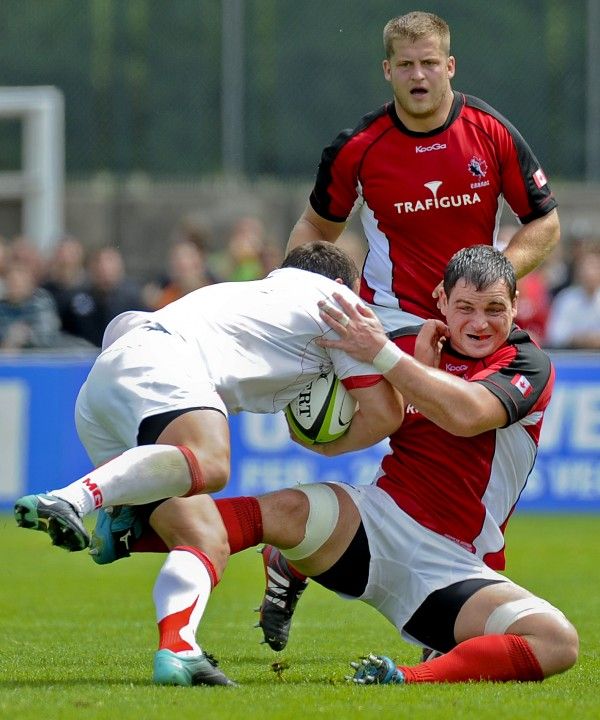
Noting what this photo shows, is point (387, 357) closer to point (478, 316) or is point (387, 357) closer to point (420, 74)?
point (478, 316)

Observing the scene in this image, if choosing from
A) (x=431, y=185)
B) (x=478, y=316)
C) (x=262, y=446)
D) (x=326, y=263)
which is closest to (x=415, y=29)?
(x=431, y=185)

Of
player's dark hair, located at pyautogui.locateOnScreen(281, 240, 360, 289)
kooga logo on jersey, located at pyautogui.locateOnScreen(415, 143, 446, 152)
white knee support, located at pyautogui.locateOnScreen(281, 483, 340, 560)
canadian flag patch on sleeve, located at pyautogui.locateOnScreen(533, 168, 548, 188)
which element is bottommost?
white knee support, located at pyautogui.locateOnScreen(281, 483, 340, 560)

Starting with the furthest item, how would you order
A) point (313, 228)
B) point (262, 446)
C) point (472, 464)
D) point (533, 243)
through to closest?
1. point (262, 446)
2. point (313, 228)
3. point (533, 243)
4. point (472, 464)

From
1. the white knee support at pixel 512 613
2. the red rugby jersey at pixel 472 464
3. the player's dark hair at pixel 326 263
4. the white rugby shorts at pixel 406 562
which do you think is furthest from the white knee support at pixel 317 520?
the player's dark hair at pixel 326 263

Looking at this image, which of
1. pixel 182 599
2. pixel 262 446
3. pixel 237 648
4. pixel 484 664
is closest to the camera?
pixel 182 599

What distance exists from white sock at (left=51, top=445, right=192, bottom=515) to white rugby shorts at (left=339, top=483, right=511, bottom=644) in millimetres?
857

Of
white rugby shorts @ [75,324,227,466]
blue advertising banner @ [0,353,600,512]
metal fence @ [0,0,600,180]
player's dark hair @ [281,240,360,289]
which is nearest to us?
white rugby shorts @ [75,324,227,466]

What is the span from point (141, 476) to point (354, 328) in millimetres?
1026

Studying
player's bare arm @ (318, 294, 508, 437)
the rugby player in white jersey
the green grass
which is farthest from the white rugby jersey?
the green grass

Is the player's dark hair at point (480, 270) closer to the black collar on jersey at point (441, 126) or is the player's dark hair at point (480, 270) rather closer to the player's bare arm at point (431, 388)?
the player's bare arm at point (431, 388)

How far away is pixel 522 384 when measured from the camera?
5.87 metres

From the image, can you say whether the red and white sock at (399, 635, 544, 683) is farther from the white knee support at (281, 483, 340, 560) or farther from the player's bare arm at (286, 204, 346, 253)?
the player's bare arm at (286, 204, 346, 253)

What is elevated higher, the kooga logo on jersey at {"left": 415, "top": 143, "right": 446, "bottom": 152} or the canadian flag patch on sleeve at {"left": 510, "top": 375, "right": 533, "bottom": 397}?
the kooga logo on jersey at {"left": 415, "top": 143, "right": 446, "bottom": 152}

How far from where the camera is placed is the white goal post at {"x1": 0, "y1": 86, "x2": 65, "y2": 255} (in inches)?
727
